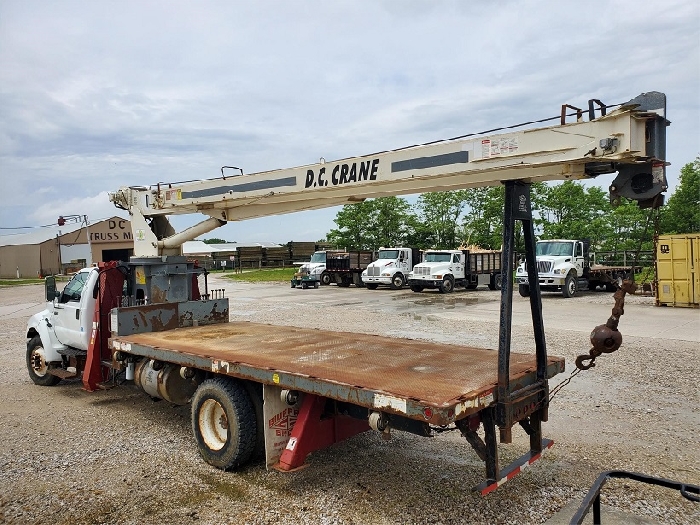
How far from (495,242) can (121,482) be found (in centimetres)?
4073

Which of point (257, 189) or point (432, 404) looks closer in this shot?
point (432, 404)

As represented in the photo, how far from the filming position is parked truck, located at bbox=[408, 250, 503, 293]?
2659 cm

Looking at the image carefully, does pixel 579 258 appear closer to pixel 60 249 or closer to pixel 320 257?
pixel 320 257

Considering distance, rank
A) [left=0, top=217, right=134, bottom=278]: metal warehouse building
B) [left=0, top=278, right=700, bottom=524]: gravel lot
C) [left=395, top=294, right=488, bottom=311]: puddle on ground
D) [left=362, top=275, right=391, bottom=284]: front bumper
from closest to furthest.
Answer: [left=0, top=278, right=700, bottom=524]: gravel lot
[left=395, top=294, right=488, bottom=311]: puddle on ground
[left=362, top=275, right=391, bottom=284]: front bumper
[left=0, top=217, right=134, bottom=278]: metal warehouse building

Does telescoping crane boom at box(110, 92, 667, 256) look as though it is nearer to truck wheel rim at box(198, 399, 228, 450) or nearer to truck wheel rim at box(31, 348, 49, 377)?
truck wheel rim at box(198, 399, 228, 450)

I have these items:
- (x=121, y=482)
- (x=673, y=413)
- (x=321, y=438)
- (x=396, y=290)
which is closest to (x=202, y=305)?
(x=121, y=482)

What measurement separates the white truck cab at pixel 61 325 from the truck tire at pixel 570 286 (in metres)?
19.0

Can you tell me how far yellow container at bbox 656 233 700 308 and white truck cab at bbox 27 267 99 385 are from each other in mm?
17380

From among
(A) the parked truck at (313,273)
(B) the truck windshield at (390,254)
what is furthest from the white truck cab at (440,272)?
(A) the parked truck at (313,273)

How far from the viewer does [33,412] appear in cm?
735

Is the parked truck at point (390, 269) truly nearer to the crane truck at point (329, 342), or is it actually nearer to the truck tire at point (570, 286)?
the truck tire at point (570, 286)

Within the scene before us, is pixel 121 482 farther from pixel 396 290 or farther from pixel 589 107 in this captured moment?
pixel 396 290

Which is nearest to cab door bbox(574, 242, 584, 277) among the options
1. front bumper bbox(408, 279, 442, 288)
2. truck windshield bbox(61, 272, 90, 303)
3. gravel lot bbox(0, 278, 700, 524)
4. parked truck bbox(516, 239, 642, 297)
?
parked truck bbox(516, 239, 642, 297)

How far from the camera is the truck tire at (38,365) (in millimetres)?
8539
